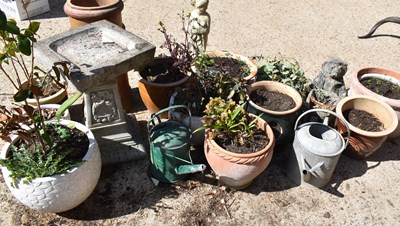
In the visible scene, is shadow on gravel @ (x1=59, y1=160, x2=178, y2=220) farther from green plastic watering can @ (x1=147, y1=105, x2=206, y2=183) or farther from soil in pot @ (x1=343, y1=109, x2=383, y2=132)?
soil in pot @ (x1=343, y1=109, x2=383, y2=132)

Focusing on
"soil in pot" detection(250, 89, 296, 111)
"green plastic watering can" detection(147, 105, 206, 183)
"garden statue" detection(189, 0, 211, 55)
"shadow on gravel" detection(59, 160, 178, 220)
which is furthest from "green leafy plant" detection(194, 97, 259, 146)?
"garden statue" detection(189, 0, 211, 55)

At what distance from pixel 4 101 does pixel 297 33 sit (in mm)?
4094

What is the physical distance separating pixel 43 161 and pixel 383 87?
10.9ft

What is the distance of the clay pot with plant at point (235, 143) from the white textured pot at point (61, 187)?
3.03 ft

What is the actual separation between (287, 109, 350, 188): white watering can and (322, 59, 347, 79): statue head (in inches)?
25.2

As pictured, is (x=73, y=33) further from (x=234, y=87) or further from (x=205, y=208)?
(x=205, y=208)

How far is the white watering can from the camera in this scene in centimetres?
302

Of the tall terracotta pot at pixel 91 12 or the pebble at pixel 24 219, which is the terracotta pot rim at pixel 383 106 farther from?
the pebble at pixel 24 219

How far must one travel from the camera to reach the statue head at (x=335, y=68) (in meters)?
3.67

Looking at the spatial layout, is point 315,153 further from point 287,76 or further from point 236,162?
point 287,76

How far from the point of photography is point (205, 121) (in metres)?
3.09

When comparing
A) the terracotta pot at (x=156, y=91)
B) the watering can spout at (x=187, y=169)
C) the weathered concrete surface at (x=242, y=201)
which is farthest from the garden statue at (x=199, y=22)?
the watering can spout at (x=187, y=169)

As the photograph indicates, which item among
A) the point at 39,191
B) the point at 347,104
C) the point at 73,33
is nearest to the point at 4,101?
the point at 73,33

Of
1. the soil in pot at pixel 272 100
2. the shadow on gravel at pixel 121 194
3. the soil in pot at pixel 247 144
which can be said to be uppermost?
the soil in pot at pixel 272 100
